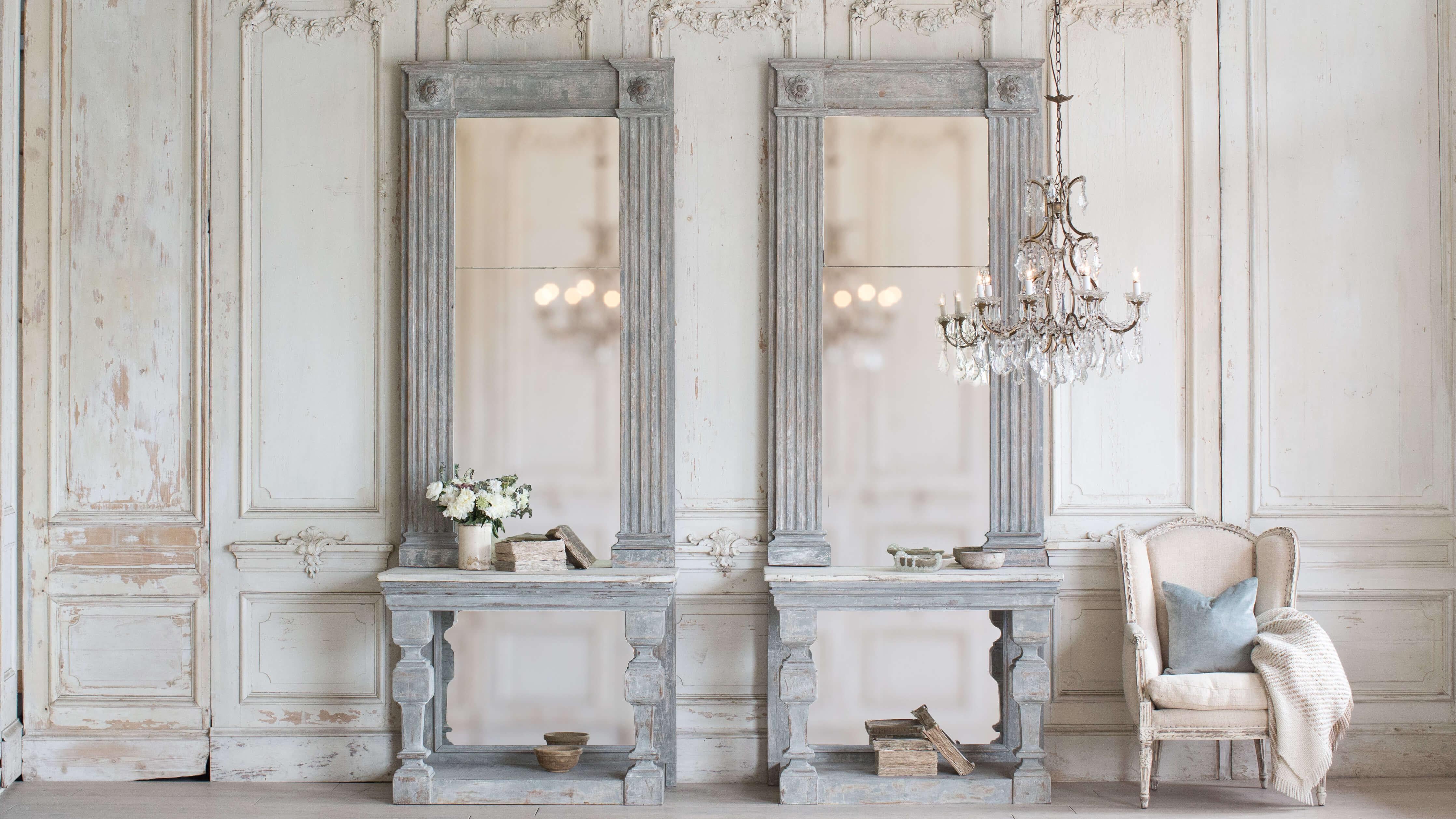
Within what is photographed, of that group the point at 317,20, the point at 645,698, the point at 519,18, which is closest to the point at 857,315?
the point at 645,698

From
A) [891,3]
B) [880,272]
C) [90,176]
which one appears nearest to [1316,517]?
[880,272]

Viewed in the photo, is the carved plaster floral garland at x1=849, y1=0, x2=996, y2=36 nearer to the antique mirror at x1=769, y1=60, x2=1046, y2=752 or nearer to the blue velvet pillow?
the antique mirror at x1=769, y1=60, x2=1046, y2=752

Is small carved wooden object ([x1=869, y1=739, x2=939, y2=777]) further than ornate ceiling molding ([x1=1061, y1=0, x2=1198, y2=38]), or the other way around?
ornate ceiling molding ([x1=1061, y1=0, x2=1198, y2=38])

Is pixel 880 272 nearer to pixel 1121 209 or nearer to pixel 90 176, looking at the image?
pixel 1121 209

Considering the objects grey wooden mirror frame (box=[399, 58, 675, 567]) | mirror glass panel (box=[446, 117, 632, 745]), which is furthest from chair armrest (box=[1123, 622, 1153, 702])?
mirror glass panel (box=[446, 117, 632, 745])

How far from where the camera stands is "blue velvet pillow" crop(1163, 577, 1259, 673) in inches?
169

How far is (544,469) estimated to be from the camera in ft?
15.8

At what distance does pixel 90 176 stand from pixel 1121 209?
4617mm

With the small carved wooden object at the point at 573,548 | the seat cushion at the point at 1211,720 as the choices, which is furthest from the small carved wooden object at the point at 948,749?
the small carved wooden object at the point at 573,548

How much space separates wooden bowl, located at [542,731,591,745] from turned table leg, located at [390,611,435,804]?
51 cm

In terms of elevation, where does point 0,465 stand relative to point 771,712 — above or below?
above

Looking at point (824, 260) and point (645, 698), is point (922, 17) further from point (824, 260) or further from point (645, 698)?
point (645, 698)

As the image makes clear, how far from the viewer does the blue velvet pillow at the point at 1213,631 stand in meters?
4.28

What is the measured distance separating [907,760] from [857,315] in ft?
6.32
